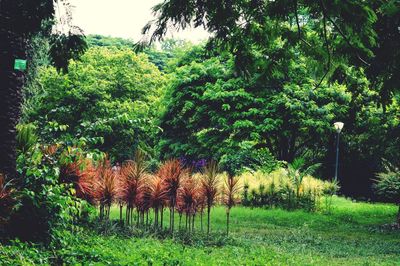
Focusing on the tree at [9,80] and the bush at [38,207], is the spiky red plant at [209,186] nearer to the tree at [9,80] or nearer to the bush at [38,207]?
the bush at [38,207]

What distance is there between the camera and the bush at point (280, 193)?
19.3 meters

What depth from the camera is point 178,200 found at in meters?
11.2

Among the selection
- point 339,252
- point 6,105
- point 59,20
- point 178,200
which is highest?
point 59,20

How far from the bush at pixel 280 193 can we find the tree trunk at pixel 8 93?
12649mm

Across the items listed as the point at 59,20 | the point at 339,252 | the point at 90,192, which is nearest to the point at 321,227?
the point at 339,252

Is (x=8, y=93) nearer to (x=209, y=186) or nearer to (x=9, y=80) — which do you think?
(x=9, y=80)

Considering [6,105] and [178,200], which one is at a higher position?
[6,105]

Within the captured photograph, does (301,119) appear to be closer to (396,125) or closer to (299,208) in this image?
(299,208)

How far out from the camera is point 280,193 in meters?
19.6

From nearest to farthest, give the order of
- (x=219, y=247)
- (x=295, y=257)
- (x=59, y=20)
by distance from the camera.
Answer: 1. (x=59, y=20)
2. (x=295, y=257)
3. (x=219, y=247)

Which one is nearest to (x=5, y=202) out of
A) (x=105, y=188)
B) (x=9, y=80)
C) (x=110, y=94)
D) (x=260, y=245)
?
(x=9, y=80)

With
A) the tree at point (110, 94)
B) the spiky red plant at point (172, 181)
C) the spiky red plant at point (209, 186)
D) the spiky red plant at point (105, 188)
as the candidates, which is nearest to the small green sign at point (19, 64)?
the spiky red plant at point (105, 188)

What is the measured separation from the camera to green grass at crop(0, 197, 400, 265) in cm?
703

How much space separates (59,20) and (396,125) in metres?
12.2
